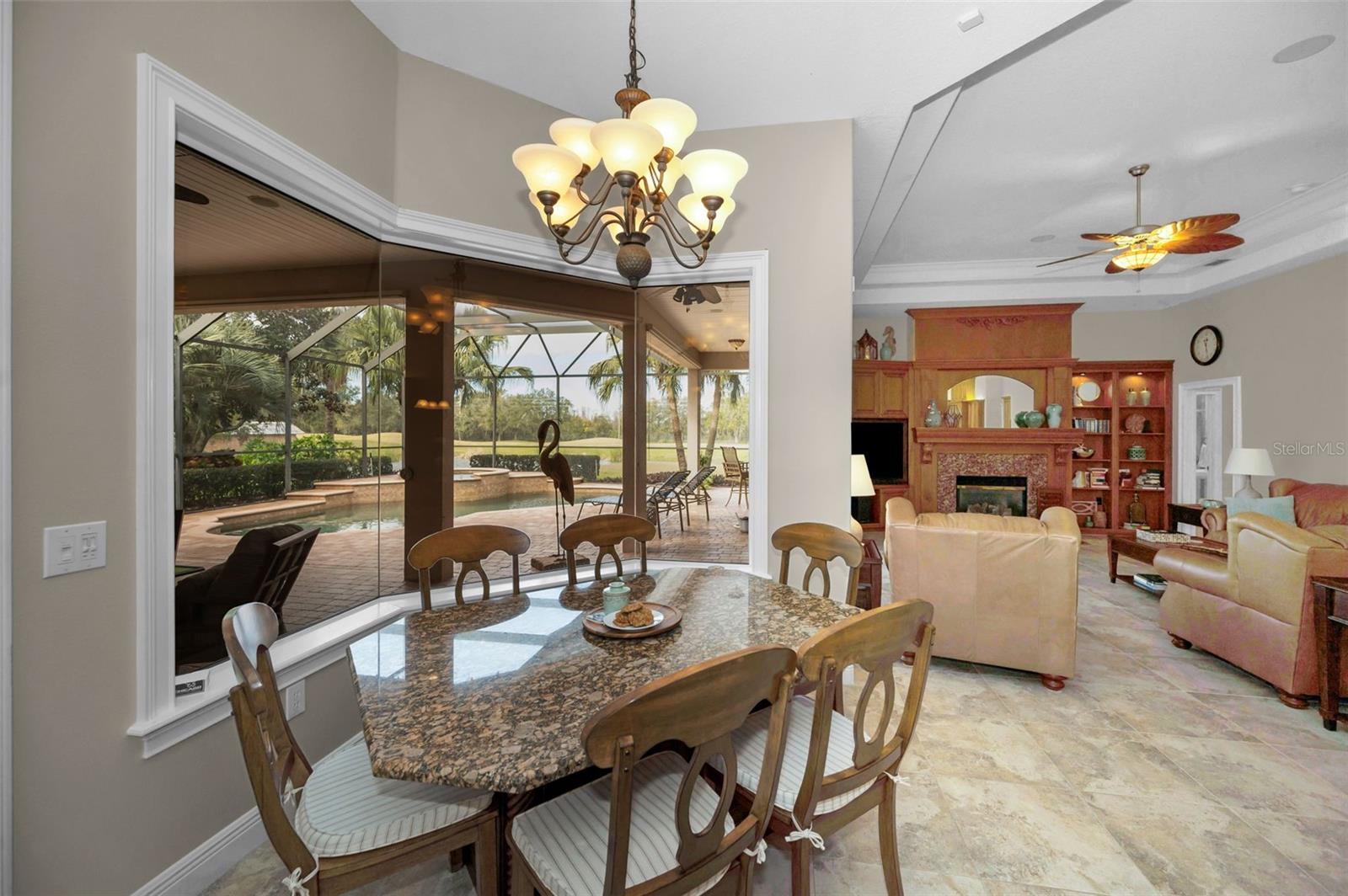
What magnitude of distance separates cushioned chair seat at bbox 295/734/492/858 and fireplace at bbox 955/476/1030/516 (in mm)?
6939

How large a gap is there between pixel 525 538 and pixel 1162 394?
27.3ft

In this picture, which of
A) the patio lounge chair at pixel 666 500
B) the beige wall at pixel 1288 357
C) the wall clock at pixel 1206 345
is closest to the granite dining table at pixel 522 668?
the patio lounge chair at pixel 666 500

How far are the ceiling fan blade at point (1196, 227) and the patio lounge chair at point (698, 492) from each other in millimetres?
3362

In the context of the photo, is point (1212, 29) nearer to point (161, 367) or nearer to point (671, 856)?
point (671, 856)

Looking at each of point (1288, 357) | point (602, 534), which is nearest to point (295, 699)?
point (602, 534)

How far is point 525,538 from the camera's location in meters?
2.31

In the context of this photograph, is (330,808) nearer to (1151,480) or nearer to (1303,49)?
(1303,49)

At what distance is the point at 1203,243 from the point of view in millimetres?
3926

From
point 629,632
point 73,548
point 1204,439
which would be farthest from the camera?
point 1204,439

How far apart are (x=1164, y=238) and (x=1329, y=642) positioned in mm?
2730

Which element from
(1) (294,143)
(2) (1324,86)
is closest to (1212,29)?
(2) (1324,86)

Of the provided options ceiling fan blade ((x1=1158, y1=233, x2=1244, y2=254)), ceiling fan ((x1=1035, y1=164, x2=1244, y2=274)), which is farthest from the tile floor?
ceiling fan blade ((x1=1158, y1=233, x2=1244, y2=254))

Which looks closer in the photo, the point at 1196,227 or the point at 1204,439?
the point at 1196,227

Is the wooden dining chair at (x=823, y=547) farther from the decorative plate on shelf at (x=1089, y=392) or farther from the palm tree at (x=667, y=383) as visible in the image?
the decorative plate on shelf at (x=1089, y=392)
